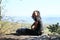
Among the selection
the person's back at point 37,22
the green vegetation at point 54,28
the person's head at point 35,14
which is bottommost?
the green vegetation at point 54,28

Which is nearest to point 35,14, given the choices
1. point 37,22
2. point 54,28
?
point 37,22

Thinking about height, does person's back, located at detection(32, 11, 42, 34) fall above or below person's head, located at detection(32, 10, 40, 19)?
below

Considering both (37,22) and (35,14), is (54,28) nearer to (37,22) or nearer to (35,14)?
(37,22)

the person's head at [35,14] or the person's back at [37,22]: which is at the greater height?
the person's head at [35,14]

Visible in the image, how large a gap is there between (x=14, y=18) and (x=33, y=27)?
0.58 metres

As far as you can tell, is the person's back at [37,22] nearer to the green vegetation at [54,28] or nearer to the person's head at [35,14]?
the person's head at [35,14]

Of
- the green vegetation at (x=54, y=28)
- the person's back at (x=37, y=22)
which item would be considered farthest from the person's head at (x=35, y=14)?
the green vegetation at (x=54, y=28)

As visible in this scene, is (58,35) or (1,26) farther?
(1,26)

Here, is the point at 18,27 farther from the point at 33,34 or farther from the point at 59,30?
the point at 59,30

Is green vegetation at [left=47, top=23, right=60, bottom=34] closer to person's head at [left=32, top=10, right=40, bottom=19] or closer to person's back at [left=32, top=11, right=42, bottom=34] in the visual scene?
person's back at [left=32, top=11, right=42, bottom=34]

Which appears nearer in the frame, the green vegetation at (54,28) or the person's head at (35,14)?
the person's head at (35,14)

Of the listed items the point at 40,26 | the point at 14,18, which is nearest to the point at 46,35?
the point at 40,26

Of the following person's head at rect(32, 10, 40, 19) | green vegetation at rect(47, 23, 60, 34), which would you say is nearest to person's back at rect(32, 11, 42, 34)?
person's head at rect(32, 10, 40, 19)

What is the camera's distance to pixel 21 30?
488cm
